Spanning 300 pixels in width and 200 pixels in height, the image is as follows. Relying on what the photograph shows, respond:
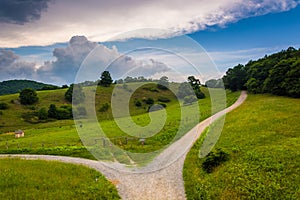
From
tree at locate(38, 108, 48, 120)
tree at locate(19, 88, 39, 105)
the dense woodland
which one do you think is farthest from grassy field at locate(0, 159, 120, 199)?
tree at locate(19, 88, 39, 105)

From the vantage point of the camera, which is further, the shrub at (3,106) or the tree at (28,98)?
the tree at (28,98)

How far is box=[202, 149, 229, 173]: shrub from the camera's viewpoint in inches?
799

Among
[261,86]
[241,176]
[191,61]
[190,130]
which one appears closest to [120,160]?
[241,176]

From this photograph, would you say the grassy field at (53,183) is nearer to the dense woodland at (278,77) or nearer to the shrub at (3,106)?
the dense woodland at (278,77)

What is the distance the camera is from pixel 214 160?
68.7ft

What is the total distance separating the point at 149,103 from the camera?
306ft

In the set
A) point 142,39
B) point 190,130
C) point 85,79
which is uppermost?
point 142,39

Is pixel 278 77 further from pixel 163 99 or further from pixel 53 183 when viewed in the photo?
pixel 53 183

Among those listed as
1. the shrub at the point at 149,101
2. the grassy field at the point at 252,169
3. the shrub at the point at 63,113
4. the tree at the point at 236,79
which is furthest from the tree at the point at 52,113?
the grassy field at the point at 252,169

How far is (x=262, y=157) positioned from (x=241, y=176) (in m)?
3.78

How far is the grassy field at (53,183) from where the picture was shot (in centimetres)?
1680

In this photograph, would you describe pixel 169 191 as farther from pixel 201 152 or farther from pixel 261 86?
pixel 261 86

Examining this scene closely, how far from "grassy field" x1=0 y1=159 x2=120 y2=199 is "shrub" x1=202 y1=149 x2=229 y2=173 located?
22.3 ft

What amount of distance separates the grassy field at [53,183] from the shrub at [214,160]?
267 inches
